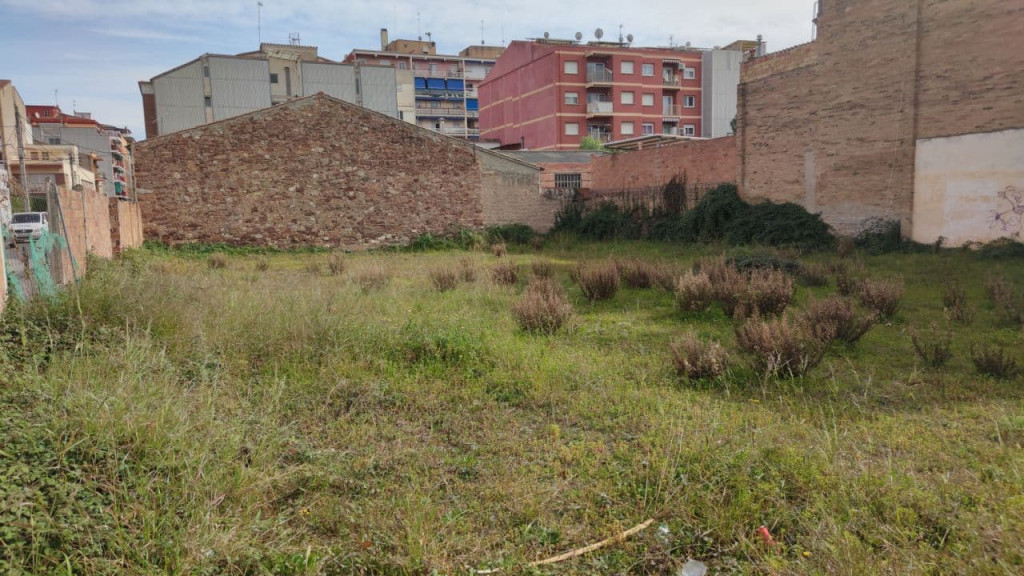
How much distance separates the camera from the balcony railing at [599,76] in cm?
5109

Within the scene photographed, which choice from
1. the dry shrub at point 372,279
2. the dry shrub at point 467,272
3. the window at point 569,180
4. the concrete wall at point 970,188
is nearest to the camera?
the dry shrub at point 372,279

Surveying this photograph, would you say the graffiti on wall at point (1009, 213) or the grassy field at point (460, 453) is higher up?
the graffiti on wall at point (1009, 213)

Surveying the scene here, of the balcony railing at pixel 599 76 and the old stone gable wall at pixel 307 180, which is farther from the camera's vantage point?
the balcony railing at pixel 599 76

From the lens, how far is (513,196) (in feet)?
81.6

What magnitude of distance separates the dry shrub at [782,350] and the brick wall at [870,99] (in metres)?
12.9

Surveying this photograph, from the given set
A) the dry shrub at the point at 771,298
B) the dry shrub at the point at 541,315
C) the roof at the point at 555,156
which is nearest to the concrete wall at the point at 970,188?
the dry shrub at the point at 771,298

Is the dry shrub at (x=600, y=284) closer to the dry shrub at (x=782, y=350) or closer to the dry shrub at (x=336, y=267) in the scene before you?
the dry shrub at (x=782, y=350)

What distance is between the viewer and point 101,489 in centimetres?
329

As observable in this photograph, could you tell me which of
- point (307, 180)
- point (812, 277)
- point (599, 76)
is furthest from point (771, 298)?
point (599, 76)

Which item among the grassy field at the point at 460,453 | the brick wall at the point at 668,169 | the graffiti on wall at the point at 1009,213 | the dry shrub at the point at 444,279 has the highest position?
the brick wall at the point at 668,169

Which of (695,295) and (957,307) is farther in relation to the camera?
(695,295)

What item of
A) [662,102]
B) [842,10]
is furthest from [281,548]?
[662,102]

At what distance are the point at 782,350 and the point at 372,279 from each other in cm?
826

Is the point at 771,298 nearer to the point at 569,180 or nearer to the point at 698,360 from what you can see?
the point at 698,360
